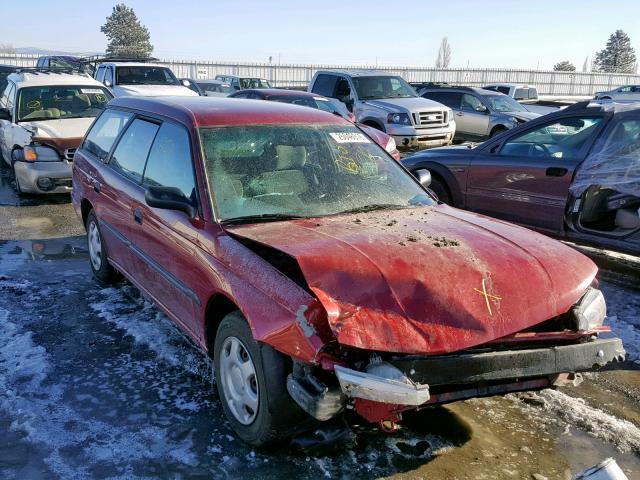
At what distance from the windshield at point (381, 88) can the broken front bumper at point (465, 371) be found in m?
12.7

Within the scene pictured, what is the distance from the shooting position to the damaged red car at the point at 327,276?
2650 mm

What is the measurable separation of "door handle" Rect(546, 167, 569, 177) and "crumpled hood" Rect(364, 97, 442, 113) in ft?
27.3

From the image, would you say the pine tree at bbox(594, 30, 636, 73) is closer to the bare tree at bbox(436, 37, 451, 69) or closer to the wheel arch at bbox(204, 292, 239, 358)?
the bare tree at bbox(436, 37, 451, 69)

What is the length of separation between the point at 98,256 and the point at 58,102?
5538 millimetres

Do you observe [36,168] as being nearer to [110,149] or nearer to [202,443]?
[110,149]

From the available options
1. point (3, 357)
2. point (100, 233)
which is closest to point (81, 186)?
point (100, 233)

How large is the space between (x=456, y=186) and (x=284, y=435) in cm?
486

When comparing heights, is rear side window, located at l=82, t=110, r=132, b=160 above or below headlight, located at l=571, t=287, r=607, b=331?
above

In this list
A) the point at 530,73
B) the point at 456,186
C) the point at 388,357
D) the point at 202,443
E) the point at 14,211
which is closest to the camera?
the point at 388,357

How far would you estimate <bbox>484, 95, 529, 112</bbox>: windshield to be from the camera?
1739 centimetres

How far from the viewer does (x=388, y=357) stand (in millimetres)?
2680

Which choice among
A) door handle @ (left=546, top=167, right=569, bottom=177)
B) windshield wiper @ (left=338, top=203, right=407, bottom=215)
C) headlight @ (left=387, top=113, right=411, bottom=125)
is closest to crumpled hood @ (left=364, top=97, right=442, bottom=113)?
headlight @ (left=387, top=113, right=411, bottom=125)

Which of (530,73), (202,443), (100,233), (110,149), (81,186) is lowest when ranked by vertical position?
(202,443)

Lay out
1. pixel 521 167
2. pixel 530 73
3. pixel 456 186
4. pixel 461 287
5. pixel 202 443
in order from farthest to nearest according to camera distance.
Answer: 1. pixel 530 73
2. pixel 456 186
3. pixel 521 167
4. pixel 202 443
5. pixel 461 287
